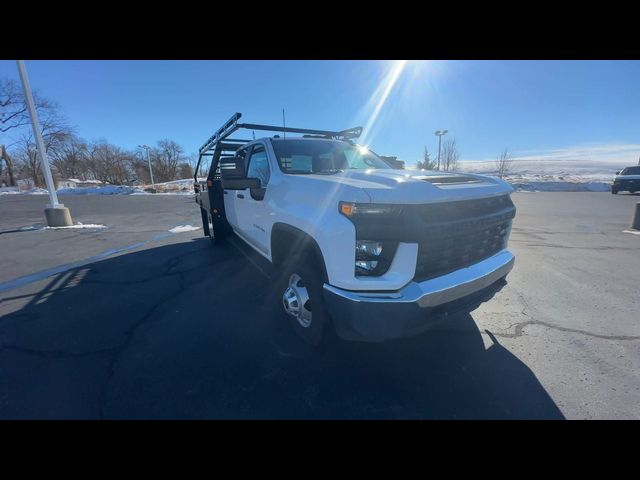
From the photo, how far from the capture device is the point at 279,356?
8.39 ft

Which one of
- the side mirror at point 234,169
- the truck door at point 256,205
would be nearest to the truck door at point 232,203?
the truck door at point 256,205

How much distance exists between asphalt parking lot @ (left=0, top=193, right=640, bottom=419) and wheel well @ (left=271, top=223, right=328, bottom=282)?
0.85 meters

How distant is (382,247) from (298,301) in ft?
3.69

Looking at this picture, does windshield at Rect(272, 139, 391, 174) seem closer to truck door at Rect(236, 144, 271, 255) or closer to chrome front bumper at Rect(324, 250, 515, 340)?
truck door at Rect(236, 144, 271, 255)

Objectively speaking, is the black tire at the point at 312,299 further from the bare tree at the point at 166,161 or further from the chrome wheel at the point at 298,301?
the bare tree at the point at 166,161

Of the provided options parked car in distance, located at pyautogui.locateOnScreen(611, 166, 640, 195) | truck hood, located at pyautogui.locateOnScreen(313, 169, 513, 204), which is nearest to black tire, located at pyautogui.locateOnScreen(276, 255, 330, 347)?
truck hood, located at pyautogui.locateOnScreen(313, 169, 513, 204)

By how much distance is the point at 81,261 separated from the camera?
18.5 ft

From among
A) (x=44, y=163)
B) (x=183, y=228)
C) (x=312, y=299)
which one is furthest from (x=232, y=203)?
(x=44, y=163)

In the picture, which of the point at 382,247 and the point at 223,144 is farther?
the point at 223,144

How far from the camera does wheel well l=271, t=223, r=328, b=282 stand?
2.22 meters

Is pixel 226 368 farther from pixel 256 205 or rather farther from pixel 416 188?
pixel 416 188

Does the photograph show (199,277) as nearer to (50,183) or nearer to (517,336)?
(517,336)
